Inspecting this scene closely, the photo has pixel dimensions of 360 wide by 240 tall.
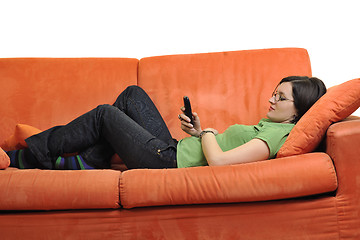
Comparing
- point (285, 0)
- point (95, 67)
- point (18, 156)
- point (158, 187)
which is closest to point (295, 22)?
point (285, 0)

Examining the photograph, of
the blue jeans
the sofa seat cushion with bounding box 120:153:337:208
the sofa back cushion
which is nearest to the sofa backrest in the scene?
the sofa back cushion

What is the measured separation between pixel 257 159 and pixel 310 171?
234 mm

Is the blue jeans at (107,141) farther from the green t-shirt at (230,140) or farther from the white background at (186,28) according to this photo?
the white background at (186,28)

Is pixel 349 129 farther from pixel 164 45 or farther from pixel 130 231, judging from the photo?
pixel 164 45

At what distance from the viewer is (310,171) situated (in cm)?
154

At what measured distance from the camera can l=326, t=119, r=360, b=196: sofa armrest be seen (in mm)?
1527

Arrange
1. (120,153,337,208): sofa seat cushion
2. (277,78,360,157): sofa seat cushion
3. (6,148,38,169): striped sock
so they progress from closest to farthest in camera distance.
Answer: (120,153,337,208): sofa seat cushion < (277,78,360,157): sofa seat cushion < (6,148,38,169): striped sock

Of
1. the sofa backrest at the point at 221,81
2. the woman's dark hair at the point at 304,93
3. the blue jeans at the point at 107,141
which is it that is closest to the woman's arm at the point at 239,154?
the blue jeans at the point at 107,141

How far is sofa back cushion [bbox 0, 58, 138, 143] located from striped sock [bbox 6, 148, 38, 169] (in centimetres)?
43

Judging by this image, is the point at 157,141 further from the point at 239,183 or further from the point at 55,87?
the point at 55,87

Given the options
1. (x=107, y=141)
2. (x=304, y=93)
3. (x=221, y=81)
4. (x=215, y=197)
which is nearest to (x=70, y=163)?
(x=107, y=141)

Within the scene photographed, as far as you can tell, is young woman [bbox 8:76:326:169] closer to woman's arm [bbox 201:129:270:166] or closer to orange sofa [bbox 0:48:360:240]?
woman's arm [bbox 201:129:270:166]

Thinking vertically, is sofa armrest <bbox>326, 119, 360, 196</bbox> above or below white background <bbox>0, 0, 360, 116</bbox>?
below

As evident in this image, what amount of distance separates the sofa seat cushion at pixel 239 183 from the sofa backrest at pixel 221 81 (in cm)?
74
